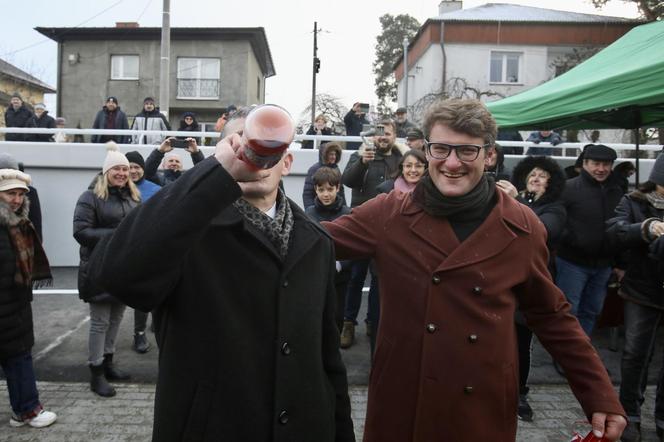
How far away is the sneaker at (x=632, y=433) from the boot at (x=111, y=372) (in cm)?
399

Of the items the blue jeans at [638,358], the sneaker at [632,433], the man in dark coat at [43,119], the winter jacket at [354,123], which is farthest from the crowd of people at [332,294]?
the man in dark coat at [43,119]

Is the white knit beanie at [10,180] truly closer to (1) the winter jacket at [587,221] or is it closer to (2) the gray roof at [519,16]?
(1) the winter jacket at [587,221]

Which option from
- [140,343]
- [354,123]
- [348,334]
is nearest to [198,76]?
[354,123]

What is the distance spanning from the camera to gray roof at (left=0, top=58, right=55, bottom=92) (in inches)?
1464

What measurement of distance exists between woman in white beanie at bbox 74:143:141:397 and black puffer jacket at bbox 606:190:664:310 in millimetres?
3863

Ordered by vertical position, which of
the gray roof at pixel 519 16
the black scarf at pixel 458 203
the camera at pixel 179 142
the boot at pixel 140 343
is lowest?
the boot at pixel 140 343

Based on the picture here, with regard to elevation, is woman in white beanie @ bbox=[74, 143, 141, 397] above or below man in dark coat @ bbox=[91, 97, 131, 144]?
below

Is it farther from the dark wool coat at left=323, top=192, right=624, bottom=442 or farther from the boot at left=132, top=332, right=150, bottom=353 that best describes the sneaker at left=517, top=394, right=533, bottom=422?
the boot at left=132, top=332, right=150, bottom=353

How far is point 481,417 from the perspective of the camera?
6.82ft

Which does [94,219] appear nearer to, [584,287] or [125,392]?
[125,392]

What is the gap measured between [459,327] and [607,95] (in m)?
3.93

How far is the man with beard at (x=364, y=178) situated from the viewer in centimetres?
557

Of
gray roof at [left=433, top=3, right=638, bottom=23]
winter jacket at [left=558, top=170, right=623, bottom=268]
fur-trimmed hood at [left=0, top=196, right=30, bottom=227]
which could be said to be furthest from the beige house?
winter jacket at [left=558, top=170, right=623, bottom=268]

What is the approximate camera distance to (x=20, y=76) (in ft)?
128
